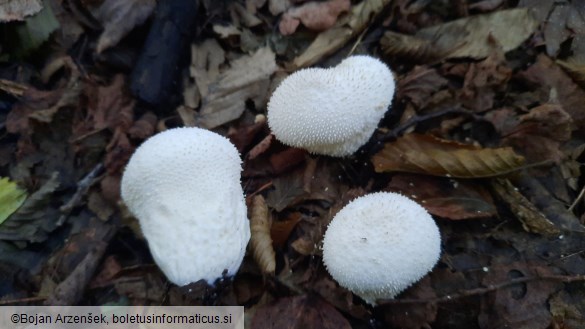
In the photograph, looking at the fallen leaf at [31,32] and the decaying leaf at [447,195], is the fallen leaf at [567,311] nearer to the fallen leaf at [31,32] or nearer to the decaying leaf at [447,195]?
the decaying leaf at [447,195]

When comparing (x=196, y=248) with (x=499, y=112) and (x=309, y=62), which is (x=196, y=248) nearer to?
(x=309, y=62)

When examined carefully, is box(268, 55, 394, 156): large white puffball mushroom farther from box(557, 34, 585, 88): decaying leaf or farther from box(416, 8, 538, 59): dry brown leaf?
box(557, 34, 585, 88): decaying leaf

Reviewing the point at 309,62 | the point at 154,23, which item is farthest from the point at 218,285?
the point at 154,23

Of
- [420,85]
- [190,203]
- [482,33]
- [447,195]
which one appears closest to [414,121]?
[420,85]

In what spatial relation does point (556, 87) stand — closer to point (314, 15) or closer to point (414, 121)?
point (414, 121)

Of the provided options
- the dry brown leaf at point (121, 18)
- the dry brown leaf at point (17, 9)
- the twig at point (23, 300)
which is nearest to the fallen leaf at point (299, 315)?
the twig at point (23, 300)
